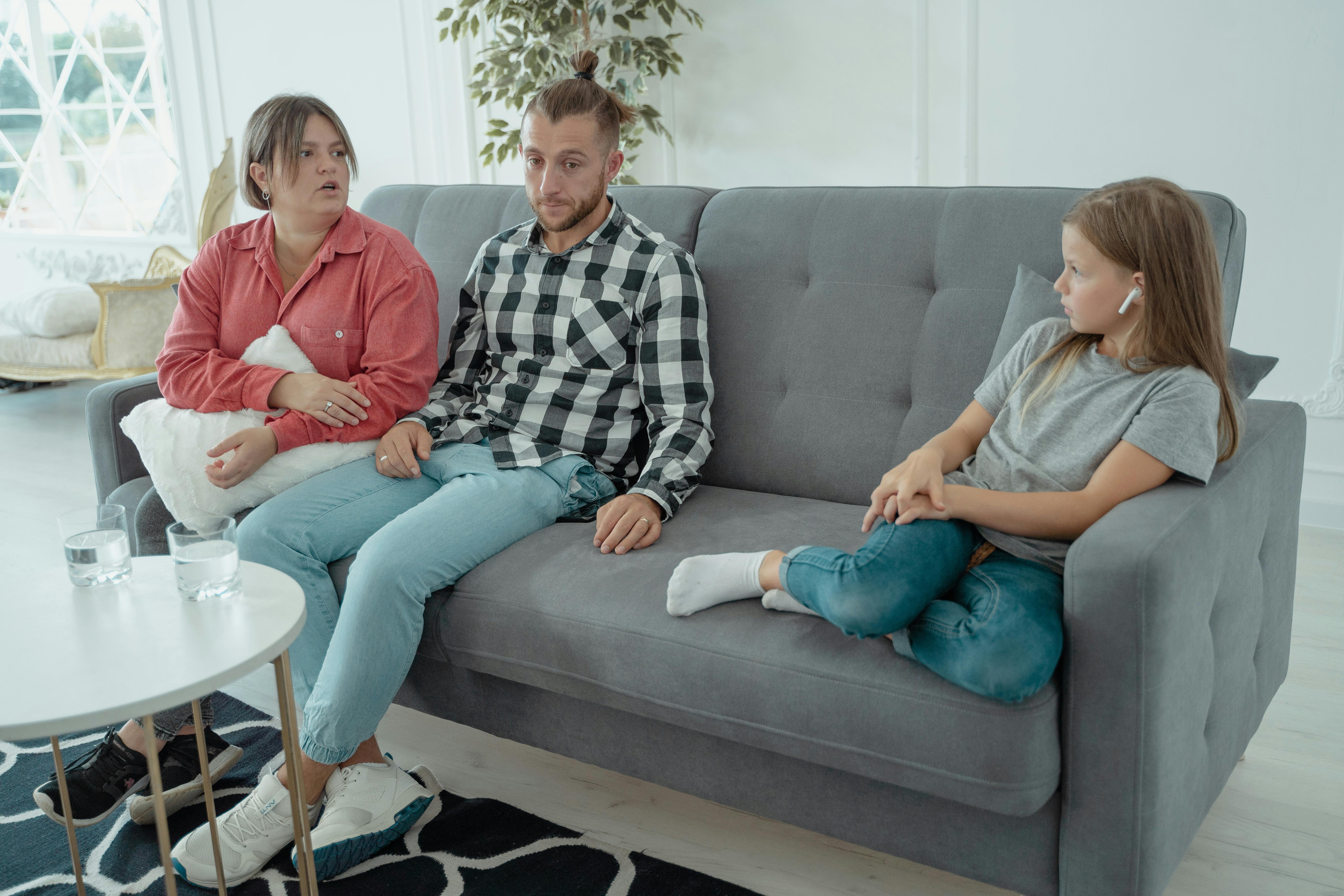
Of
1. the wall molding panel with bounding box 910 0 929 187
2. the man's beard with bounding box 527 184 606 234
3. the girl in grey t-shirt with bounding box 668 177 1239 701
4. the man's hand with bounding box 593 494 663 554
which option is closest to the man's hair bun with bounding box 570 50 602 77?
the man's beard with bounding box 527 184 606 234

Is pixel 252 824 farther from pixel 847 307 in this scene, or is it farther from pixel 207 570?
pixel 847 307

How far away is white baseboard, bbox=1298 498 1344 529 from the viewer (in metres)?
2.70

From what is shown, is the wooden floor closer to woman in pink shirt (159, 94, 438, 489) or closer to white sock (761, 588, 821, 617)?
white sock (761, 588, 821, 617)

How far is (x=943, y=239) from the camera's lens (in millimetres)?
1719

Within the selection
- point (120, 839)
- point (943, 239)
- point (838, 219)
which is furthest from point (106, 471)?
point (943, 239)

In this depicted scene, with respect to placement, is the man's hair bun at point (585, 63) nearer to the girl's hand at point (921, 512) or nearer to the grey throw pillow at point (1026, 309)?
the grey throw pillow at point (1026, 309)

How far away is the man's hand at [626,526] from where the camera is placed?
5.10ft

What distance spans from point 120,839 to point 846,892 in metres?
1.12

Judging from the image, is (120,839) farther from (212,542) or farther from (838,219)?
(838,219)

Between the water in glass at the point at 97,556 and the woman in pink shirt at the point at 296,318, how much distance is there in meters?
0.43

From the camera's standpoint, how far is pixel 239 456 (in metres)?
1.69

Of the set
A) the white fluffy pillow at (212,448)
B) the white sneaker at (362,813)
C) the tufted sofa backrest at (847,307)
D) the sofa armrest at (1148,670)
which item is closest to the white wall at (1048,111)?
the tufted sofa backrest at (847,307)

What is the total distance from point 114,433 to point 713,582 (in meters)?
1.28

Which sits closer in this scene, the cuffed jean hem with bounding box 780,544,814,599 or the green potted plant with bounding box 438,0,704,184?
the cuffed jean hem with bounding box 780,544,814,599
